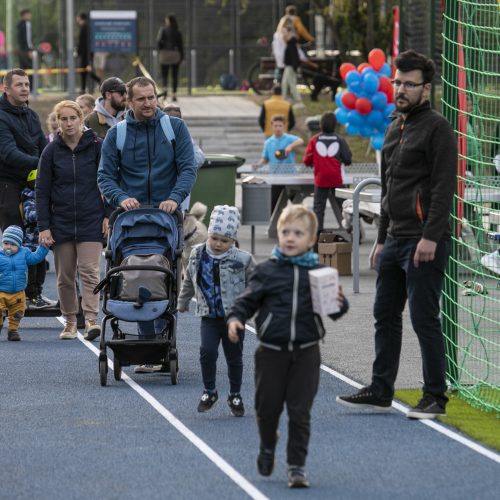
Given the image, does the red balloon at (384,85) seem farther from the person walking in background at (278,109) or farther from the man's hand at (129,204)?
the man's hand at (129,204)

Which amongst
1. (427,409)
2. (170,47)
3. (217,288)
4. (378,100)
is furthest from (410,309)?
(170,47)

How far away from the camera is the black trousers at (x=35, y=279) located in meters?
14.3

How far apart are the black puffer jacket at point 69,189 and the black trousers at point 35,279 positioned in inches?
79.4

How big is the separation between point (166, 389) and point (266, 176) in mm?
10116

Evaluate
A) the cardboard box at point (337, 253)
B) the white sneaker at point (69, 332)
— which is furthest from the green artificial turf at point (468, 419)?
the cardboard box at point (337, 253)

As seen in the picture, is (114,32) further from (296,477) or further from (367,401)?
(296,477)

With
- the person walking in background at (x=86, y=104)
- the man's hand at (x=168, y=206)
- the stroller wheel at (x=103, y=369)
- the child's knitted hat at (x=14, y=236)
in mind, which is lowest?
the stroller wheel at (x=103, y=369)

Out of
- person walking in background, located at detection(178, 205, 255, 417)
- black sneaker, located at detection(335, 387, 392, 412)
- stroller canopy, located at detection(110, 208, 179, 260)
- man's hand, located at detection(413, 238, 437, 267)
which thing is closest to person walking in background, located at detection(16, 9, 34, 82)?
stroller canopy, located at detection(110, 208, 179, 260)

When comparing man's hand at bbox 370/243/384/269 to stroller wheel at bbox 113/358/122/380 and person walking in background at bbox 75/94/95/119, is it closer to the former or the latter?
stroller wheel at bbox 113/358/122/380

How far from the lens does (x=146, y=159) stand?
35.4ft

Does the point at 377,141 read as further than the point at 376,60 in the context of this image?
No

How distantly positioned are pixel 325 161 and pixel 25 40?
24.3 m

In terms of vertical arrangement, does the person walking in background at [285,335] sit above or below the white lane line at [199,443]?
above

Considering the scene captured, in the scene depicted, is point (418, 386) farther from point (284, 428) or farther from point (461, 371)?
point (284, 428)
